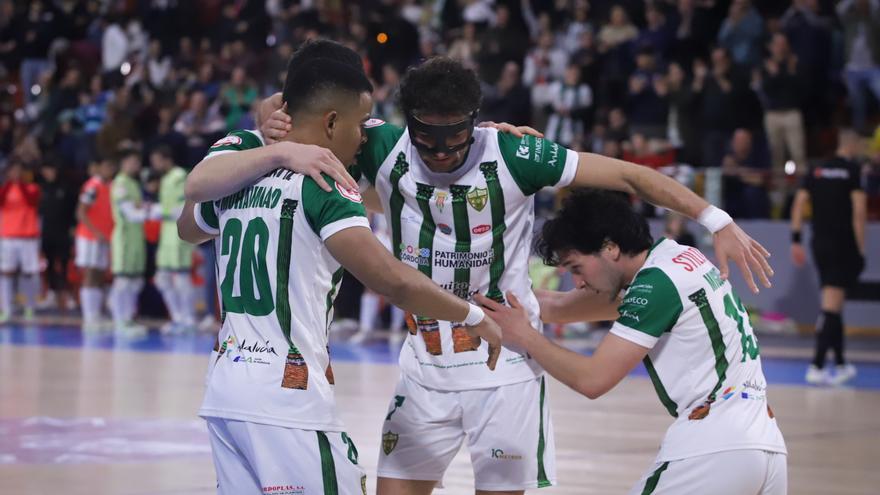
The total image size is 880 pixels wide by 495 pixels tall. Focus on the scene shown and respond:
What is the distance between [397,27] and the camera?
862 inches

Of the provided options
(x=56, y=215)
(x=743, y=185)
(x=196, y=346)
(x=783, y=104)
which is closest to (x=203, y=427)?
(x=196, y=346)

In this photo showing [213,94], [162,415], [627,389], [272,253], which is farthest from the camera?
[213,94]

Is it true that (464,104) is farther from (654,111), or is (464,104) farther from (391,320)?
(391,320)

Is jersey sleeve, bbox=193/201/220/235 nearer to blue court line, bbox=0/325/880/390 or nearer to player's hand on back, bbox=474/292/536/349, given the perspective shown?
player's hand on back, bbox=474/292/536/349

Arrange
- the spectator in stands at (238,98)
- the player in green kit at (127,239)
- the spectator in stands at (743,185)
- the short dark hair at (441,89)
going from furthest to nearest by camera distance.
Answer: the spectator in stands at (238,98) → the player in green kit at (127,239) → the spectator in stands at (743,185) → the short dark hair at (441,89)

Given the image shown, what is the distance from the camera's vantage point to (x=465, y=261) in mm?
4871

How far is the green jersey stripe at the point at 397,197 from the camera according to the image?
497 cm

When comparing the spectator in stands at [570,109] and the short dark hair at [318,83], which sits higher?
the spectator in stands at [570,109]

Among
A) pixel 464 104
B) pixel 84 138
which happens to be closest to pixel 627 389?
pixel 464 104

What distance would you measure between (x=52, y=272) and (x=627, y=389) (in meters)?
14.0

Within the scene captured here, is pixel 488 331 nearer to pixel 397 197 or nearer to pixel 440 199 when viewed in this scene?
pixel 440 199

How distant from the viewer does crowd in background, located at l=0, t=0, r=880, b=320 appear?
17547 millimetres

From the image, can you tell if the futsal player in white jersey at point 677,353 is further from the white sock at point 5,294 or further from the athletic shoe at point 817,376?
the white sock at point 5,294

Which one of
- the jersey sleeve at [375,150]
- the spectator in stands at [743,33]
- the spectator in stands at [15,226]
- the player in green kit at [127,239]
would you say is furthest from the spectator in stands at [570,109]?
the jersey sleeve at [375,150]
